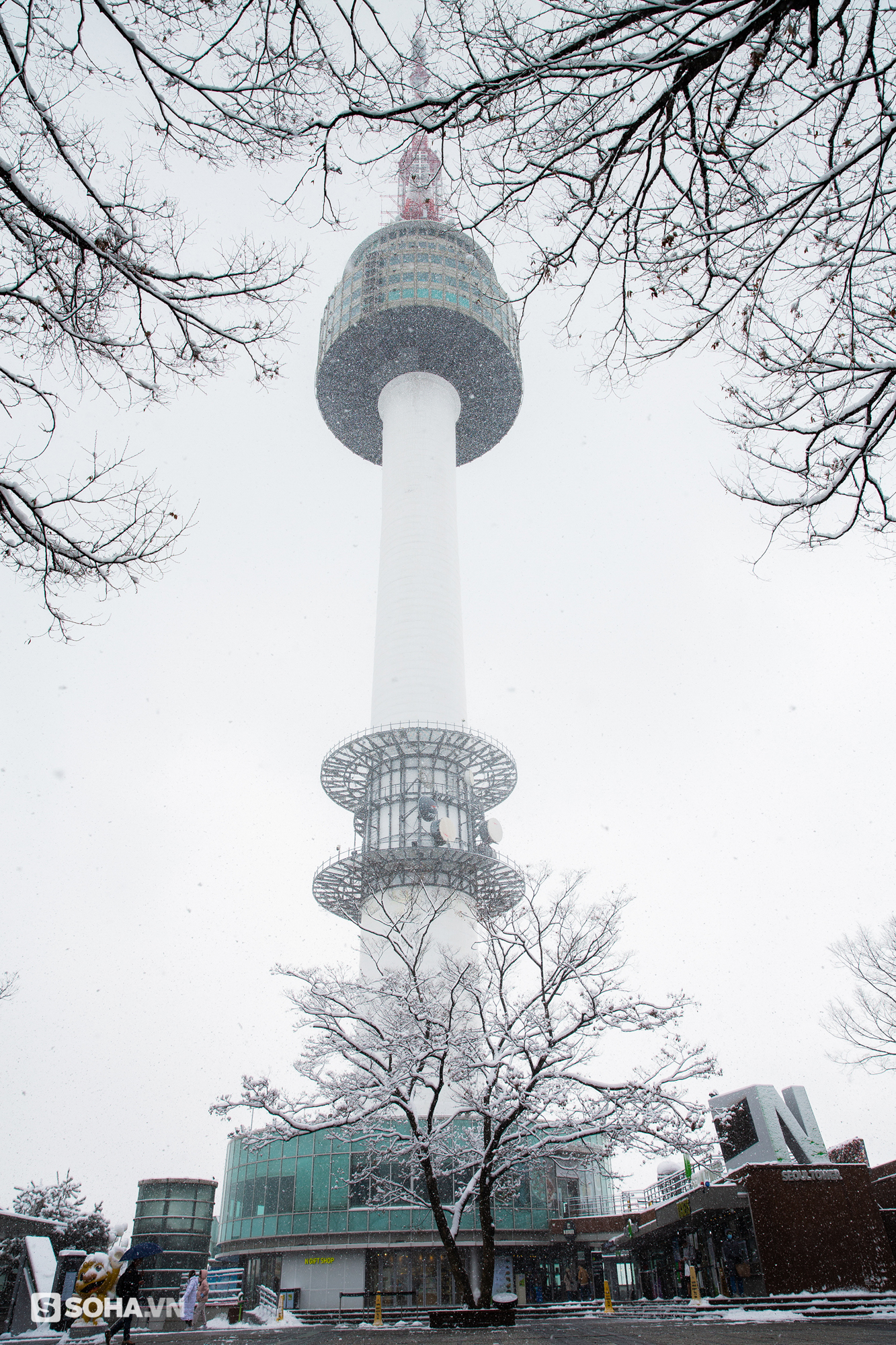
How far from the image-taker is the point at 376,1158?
3353 cm

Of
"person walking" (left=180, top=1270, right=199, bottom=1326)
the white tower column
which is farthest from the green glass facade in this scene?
the white tower column

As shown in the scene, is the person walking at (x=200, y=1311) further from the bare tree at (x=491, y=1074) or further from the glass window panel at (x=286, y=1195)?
the glass window panel at (x=286, y=1195)

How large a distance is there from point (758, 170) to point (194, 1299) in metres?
23.7

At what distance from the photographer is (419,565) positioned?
5078 cm

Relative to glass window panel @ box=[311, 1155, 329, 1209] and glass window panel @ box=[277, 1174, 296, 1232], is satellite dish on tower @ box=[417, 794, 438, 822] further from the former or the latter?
glass window panel @ box=[277, 1174, 296, 1232]

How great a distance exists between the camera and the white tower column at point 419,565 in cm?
4734

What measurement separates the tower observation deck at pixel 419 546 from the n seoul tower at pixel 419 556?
10cm

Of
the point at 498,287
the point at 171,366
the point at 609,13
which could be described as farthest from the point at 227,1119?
the point at 498,287

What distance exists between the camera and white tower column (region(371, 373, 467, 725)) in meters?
47.3

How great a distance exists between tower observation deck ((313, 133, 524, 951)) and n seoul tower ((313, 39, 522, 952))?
0.32ft

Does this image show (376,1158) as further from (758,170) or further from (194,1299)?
(758,170)

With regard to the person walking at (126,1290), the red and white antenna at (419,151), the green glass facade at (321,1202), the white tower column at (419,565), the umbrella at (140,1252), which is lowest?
the person walking at (126,1290)

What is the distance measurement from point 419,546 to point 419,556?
73 cm

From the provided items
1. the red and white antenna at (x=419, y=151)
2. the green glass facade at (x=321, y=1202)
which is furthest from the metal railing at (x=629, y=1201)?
the red and white antenna at (x=419, y=151)
